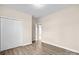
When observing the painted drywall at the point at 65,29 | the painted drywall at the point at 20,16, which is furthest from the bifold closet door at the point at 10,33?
the painted drywall at the point at 65,29

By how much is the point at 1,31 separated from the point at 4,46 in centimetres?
35

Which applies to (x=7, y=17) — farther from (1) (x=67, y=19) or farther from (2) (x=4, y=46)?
(1) (x=67, y=19)

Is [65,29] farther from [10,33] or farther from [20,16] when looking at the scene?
[10,33]

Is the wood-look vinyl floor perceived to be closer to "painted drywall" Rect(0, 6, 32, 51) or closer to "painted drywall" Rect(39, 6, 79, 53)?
"painted drywall" Rect(0, 6, 32, 51)

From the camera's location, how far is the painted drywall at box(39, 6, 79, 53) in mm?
1937

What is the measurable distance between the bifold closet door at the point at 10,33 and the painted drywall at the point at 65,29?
61 centimetres

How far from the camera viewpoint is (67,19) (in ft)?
6.43

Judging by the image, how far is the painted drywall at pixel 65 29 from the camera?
194 centimetres

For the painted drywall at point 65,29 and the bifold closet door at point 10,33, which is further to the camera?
the painted drywall at point 65,29

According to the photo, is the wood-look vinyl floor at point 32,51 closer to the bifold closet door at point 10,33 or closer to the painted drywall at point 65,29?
the bifold closet door at point 10,33

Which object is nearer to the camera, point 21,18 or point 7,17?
point 7,17

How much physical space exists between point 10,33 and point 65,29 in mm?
1585

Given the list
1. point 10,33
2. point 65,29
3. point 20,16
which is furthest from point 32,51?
point 65,29
